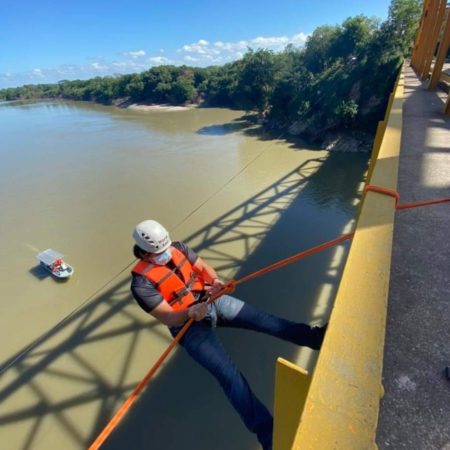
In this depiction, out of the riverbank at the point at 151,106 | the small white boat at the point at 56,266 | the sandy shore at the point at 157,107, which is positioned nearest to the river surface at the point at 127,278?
the small white boat at the point at 56,266

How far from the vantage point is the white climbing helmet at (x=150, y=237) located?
2.24m

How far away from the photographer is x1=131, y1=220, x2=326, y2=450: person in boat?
212 centimetres

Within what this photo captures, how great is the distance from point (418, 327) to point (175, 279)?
1.70 meters

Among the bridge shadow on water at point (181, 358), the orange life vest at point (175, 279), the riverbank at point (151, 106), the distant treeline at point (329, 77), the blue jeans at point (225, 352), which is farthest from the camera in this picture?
the riverbank at point (151, 106)

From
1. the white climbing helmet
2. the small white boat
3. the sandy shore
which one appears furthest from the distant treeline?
the white climbing helmet

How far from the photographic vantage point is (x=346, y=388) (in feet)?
3.34

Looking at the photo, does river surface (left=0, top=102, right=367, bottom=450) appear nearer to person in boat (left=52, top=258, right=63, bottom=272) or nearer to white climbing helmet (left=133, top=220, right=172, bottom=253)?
person in boat (left=52, top=258, right=63, bottom=272)

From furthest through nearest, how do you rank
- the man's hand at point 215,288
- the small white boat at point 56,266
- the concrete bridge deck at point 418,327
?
the small white boat at point 56,266 < the man's hand at point 215,288 < the concrete bridge deck at point 418,327

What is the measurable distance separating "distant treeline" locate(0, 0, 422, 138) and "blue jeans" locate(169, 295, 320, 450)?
55.4 feet

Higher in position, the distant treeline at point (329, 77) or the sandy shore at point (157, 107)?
the distant treeline at point (329, 77)

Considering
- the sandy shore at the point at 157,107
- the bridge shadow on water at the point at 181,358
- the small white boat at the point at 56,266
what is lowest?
the bridge shadow on water at the point at 181,358

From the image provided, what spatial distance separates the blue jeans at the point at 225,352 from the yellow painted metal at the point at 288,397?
0.61 m

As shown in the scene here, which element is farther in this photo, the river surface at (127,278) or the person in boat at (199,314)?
the river surface at (127,278)

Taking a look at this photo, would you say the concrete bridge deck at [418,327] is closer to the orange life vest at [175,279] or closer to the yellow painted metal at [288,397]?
the yellow painted metal at [288,397]
